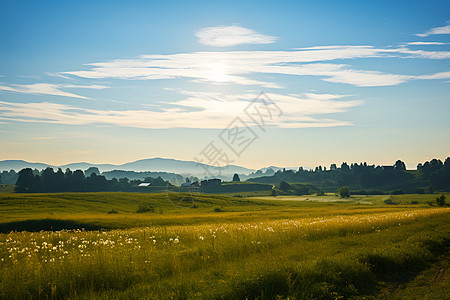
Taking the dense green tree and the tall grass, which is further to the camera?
the dense green tree

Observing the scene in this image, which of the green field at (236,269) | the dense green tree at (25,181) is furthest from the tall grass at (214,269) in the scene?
the dense green tree at (25,181)

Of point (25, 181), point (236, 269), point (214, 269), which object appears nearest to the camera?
point (236, 269)

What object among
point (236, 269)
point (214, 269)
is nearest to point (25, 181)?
point (214, 269)

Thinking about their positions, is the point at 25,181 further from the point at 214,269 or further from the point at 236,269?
the point at 236,269

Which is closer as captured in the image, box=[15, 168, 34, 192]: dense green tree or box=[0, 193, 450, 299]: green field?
box=[0, 193, 450, 299]: green field

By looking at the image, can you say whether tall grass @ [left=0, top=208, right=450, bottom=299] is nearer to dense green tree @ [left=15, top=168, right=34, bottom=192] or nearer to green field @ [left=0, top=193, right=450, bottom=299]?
green field @ [left=0, top=193, right=450, bottom=299]

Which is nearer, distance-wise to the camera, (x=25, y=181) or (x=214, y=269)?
(x=214, y=269)

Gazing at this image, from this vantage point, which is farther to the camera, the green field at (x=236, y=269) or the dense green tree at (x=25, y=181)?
the dense green tree at (x=25, y=181)

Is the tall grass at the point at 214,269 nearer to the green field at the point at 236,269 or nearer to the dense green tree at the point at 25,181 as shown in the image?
the green field at the point at 236,269

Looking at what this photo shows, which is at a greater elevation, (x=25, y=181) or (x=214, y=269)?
(x=25, y=181)

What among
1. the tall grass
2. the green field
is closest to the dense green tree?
the green field

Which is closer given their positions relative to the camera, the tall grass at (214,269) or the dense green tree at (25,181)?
the tall grass at (214,269)

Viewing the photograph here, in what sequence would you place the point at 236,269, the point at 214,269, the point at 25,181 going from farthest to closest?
the point at 25,181 < the point at 214,269 < the point at 236,269

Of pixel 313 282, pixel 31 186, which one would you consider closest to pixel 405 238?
pixel 313 282
